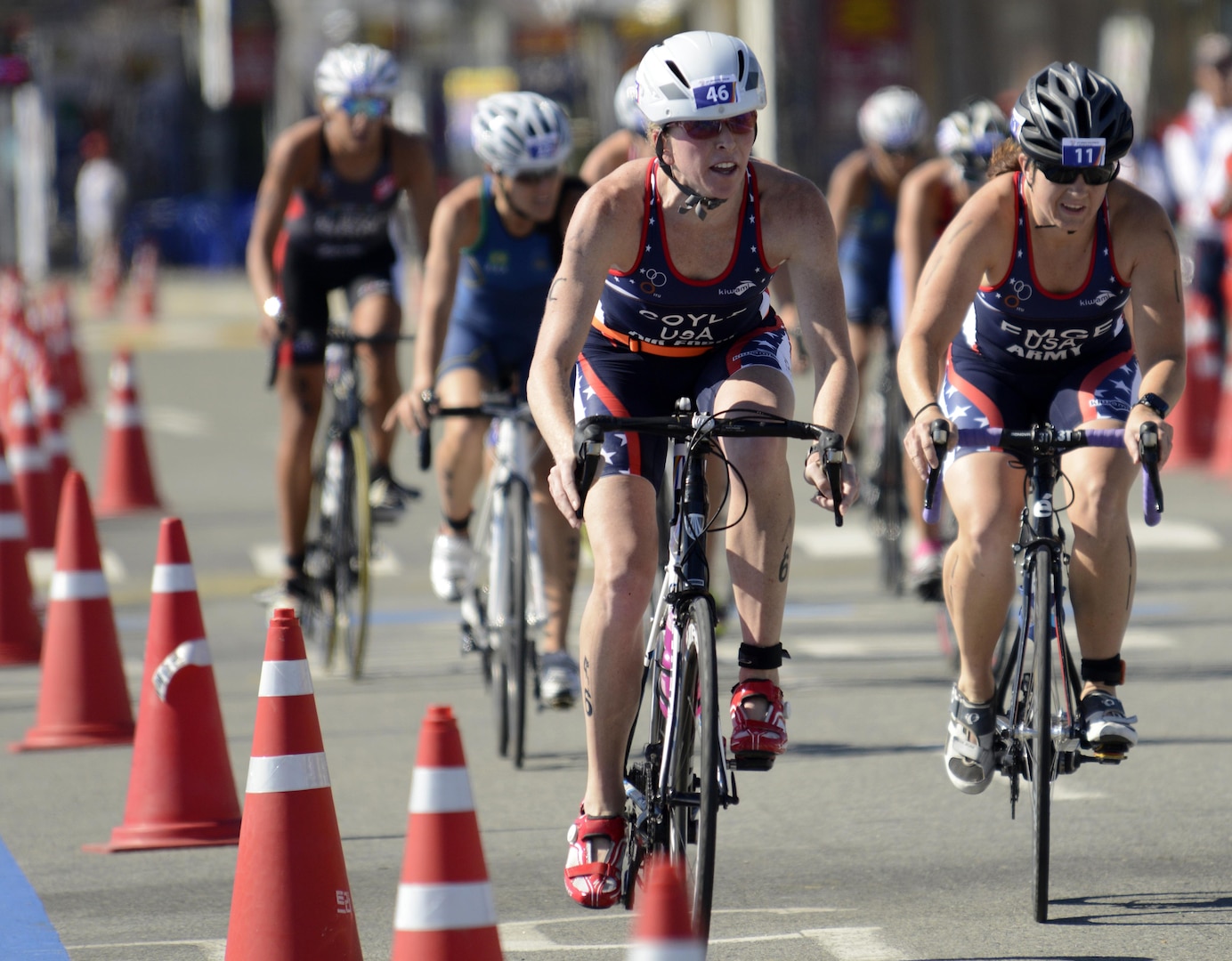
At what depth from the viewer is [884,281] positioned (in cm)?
1206

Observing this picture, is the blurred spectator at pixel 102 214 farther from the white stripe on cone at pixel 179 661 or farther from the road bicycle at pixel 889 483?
the white stripe on cone at pixel 179 661

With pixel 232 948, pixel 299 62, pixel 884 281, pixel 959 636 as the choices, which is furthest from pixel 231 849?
pixel 299 62

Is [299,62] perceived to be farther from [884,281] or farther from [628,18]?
[884,281]

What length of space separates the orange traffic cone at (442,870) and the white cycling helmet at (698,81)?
1.71m

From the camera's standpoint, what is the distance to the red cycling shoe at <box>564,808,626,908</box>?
5.32 m

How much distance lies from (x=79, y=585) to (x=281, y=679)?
9.58 feet

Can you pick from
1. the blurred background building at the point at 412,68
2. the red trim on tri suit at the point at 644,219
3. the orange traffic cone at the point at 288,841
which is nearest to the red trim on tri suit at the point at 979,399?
the red trim on tri suit at the point at 644,219

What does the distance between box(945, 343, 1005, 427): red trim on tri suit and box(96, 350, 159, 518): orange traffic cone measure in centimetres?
889

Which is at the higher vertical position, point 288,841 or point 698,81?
point 698,81

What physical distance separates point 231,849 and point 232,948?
1557mm

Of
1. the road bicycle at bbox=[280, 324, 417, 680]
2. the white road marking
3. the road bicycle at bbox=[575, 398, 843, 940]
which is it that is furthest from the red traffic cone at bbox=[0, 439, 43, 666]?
the white road marking

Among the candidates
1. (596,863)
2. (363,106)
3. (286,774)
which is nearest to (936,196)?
(363,106)

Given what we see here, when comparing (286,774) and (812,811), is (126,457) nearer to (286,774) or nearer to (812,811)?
(812,811)

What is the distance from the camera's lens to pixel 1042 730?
567cm
